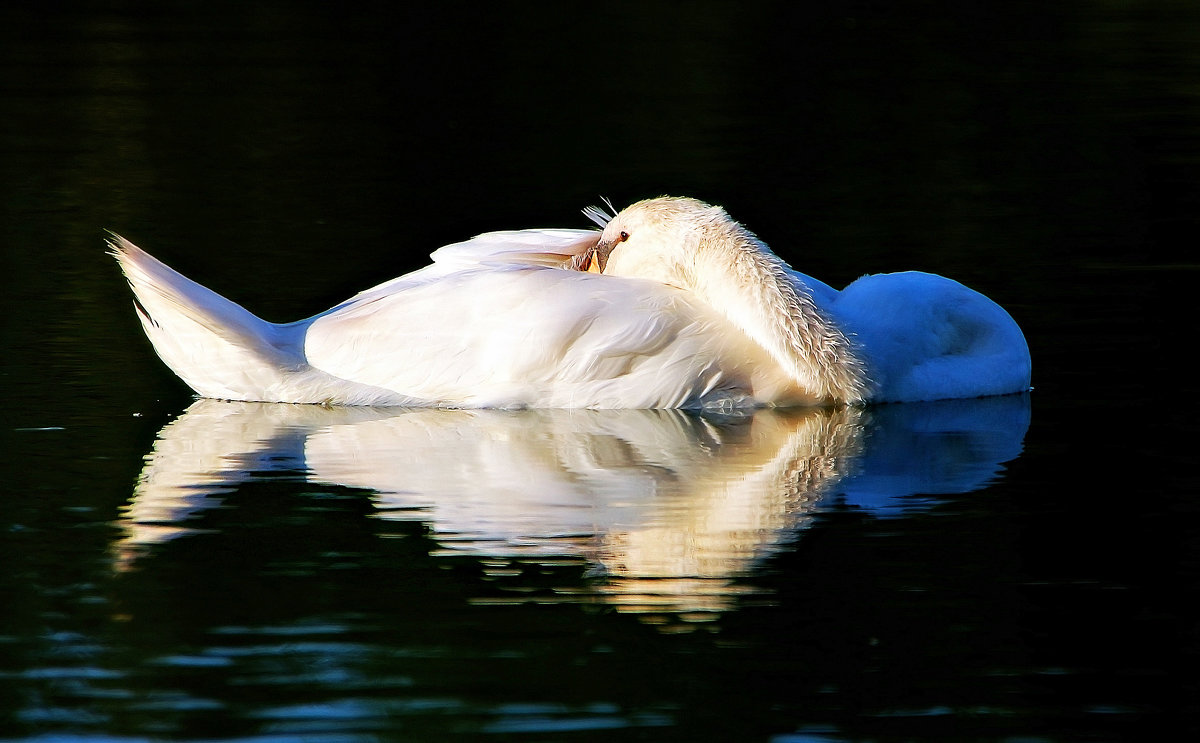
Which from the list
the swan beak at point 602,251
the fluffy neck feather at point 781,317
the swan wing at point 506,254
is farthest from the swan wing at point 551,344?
the swan beak at point 602,251

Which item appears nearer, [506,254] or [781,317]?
[781,317]

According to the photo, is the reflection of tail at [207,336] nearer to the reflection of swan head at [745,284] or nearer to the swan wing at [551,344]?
the swan wing at [551,344]

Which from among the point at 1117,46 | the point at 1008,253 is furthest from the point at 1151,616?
the point at 1117,46

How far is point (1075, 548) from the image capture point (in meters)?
5.57

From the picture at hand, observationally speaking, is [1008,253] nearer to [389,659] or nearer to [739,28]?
[389,659]

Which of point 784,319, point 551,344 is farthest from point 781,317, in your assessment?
point 551,344

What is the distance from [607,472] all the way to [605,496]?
0.36 m

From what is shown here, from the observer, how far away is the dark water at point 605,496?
14.8 ft

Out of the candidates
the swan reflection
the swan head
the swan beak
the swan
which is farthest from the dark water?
the swan beak

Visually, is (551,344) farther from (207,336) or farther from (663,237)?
(207,336)

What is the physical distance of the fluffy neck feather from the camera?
7629mm

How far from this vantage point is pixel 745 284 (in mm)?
7711

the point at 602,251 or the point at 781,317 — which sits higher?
the point at 602,251

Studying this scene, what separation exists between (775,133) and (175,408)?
886 centimetres
